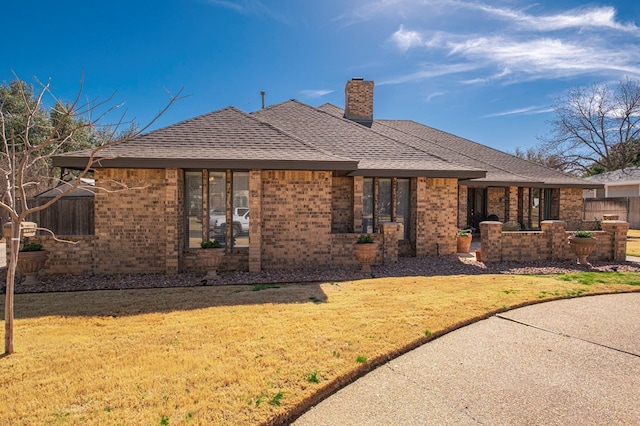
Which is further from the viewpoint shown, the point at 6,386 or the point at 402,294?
the point at 402,294

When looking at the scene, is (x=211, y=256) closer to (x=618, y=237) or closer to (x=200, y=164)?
(x=200, y=164)

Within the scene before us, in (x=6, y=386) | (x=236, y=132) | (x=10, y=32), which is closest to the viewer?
(x=6, y=386)

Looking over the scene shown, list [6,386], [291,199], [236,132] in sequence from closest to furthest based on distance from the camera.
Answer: [6,386]
[291,199]
[236,132]

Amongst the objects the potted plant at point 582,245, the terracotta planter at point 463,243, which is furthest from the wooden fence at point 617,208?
the terracotta planter at point 463,243

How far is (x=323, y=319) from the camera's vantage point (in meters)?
4.85

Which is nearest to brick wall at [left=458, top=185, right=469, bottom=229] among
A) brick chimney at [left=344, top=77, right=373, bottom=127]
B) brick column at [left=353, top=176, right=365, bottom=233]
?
brick chimney at [left=344, top=77, right=373, bottom=127]

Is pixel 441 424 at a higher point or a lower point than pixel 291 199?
lower

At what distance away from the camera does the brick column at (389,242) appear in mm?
9031

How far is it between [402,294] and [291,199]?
3735mm

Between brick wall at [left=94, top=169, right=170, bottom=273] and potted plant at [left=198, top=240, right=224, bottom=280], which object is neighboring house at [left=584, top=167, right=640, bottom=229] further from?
brick wall at [left=94, top=169, right=170, bottom=273]

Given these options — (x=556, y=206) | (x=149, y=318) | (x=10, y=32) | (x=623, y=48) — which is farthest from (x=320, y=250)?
(x=623, y=48)

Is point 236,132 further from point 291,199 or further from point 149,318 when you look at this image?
point 149,318

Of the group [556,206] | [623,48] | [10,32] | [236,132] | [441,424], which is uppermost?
[623,48]

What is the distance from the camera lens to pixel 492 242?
9453mm
